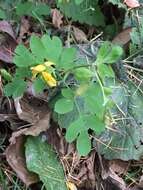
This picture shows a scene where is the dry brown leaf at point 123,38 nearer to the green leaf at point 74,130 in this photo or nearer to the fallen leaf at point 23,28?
the fallen leaf at point 23,28

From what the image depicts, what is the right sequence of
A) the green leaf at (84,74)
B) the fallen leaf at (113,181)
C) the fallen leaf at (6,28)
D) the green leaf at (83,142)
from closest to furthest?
the green leaf at (84,74) → the green leaf at (83,142) → the fallen leaf at (113,181) → the fallen leaf at (6,28)

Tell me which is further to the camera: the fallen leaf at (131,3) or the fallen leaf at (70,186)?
the fallen leaf at (131,3)

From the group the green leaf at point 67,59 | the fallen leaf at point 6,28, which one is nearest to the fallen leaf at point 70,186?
the green leaf at point 67,59

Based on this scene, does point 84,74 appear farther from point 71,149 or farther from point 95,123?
point 71,149

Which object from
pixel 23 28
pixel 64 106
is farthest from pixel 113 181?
pixel 23 28

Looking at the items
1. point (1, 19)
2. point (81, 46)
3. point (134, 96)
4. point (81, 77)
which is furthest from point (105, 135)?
point (1, 19)

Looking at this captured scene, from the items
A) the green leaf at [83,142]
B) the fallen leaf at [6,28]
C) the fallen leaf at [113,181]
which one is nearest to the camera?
the green leaf at [83,142]

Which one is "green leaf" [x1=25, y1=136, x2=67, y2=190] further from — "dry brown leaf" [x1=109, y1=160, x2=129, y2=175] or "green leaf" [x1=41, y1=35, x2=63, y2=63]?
"green leaf" [x1=41, y1=35, x2=63, y2=63]
